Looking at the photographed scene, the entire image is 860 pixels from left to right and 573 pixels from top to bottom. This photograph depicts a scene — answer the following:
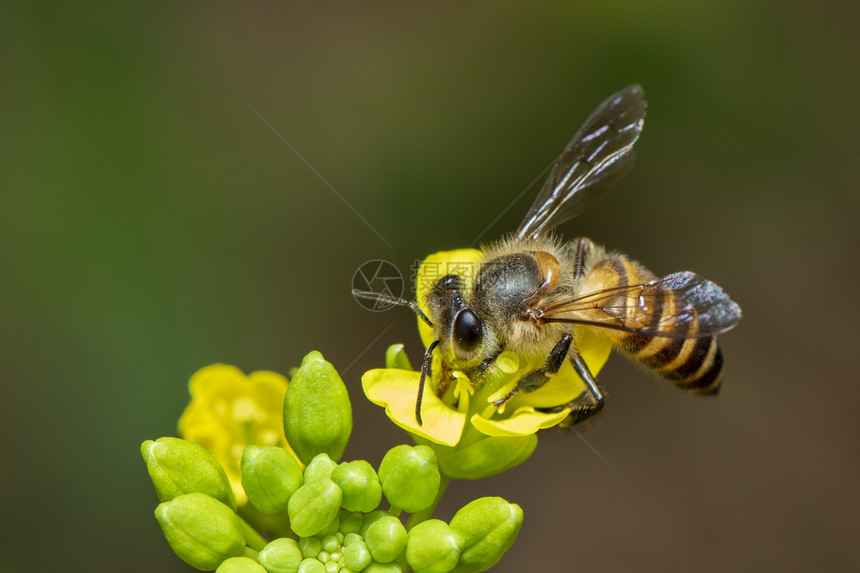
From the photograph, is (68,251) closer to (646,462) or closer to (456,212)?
(456,212)

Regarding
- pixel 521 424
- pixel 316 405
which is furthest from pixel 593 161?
pixel 316 405

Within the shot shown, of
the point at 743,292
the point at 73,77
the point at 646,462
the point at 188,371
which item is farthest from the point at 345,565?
the point at 743,292

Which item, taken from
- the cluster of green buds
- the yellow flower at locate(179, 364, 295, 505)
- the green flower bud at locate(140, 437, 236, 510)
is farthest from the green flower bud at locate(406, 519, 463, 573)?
the yellow flower at locate(179, 364, 295, 505)

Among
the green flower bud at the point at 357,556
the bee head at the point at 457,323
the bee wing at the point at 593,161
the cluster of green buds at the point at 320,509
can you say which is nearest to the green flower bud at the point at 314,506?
the cluster of green buds at the point at 320,509

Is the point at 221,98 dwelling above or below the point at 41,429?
above

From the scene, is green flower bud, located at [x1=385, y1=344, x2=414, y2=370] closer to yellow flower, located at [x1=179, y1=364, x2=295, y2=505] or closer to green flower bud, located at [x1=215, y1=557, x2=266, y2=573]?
yellow flower, located at [x1=179, y1=364, x2=295, y2=505]

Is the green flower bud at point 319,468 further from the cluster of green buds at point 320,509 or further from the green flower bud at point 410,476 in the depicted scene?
the green flower bud at point 410,476
